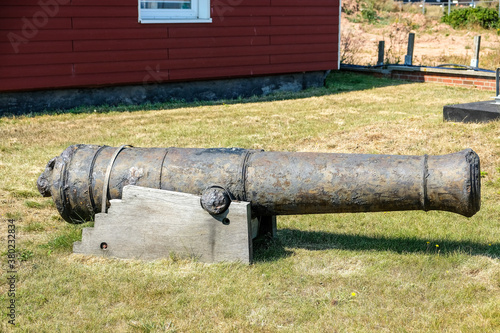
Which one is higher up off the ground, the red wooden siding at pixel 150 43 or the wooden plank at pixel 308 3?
the wooden plank at pixel 308 3

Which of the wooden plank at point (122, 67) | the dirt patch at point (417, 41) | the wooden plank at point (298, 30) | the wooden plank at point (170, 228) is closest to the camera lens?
the wooden plank at point (170, 228)

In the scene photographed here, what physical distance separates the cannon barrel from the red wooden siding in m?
6.55

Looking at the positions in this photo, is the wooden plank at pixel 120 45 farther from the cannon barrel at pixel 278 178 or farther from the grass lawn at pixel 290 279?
the cannon barrel at pixel 278 178

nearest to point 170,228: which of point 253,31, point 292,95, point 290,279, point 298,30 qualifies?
point 290,279

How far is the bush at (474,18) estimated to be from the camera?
26.5 meters

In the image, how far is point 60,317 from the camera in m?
3.57

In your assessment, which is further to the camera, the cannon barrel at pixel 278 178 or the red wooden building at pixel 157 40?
the red wooden building at pixel 157 40

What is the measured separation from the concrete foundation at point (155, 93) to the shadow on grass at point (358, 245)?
23.6ft

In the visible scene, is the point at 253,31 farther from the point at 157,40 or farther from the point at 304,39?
the point at 157,40

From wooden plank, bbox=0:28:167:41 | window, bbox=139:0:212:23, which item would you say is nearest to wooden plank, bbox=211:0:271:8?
window, bbox=139:0:212:23

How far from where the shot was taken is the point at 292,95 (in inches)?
522

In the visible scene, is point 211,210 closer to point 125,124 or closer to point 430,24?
point 125,124

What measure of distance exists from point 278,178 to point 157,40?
321 inches

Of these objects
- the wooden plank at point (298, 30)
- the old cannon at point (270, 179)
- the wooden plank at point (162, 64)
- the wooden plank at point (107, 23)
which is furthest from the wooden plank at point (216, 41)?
the old cannon at point (270, 179)
